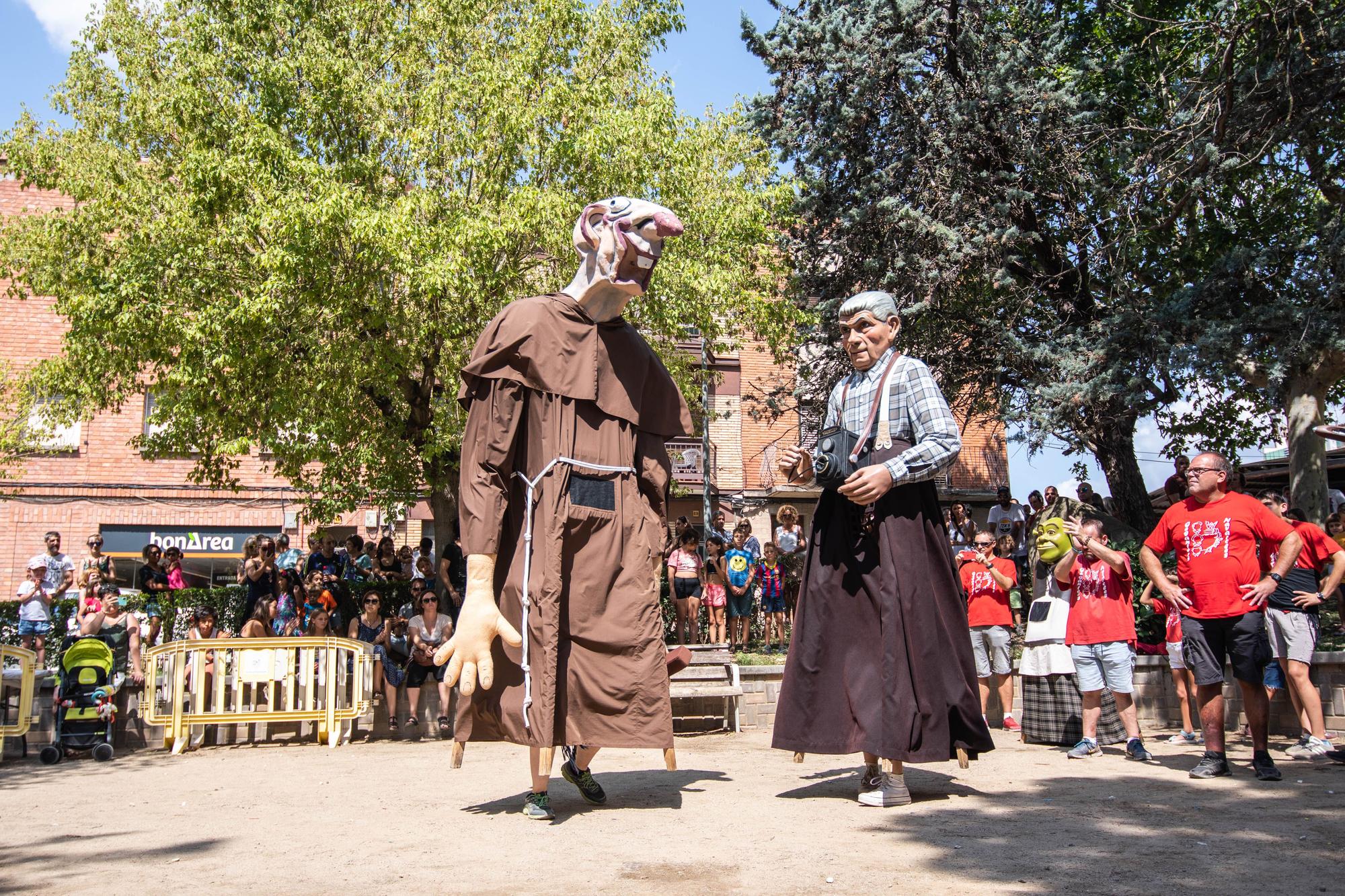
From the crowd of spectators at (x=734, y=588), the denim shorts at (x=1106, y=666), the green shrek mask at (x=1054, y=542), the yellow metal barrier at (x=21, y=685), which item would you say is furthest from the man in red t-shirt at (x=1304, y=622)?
the yellow metal barrier at (x=21, y=685)

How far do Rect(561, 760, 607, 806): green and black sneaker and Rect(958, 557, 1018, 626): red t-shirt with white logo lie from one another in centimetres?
556

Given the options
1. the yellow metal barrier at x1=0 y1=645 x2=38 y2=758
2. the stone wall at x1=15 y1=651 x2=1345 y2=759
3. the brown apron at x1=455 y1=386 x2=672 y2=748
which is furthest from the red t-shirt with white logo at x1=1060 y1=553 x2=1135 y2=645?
the yellow metal barrier at x1=0 y1=645 x2=38 y2=758

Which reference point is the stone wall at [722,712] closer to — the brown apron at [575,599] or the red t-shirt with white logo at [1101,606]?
the red t-shirt with white logo at [1101,606]

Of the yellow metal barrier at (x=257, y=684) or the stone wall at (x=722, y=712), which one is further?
the yellow metal barrier at (x=257, y=684)

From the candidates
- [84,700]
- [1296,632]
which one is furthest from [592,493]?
[84,700]

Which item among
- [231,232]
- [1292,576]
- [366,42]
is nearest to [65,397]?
[231,232]

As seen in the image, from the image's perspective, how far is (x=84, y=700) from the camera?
9641 mm

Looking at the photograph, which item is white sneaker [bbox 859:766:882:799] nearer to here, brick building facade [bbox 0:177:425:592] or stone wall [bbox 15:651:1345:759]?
stone wall [bbox 15:651:1345:759]

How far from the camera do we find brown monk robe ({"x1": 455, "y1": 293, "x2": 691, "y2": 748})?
192 inches

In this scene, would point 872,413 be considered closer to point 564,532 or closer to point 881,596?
point 881,596

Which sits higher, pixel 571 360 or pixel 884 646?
pixel 571 360

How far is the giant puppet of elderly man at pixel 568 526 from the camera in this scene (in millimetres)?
4855

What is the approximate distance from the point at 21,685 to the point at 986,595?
29.0 ft

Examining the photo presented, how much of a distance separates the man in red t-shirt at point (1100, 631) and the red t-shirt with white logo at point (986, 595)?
1691 mm
